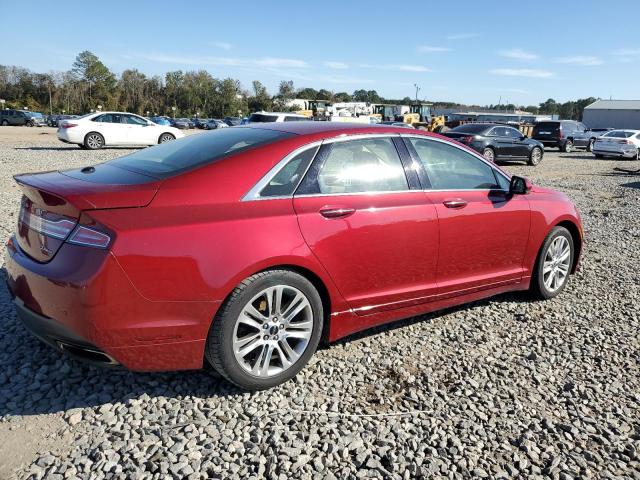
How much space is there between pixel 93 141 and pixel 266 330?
18.0 meters

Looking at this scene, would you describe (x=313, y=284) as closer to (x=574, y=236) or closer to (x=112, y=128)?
(x=574, y=236)

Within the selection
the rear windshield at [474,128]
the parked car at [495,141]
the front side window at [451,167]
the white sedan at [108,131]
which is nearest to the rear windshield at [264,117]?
the white sedan at [108,131]

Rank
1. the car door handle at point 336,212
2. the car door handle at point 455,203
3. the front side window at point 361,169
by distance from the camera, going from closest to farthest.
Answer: the car door handle at point 336,212, the front side window at point 361,169, the car door handle at point 455,203

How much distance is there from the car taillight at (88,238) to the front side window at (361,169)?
1.29m

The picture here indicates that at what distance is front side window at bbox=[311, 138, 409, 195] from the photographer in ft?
11.1

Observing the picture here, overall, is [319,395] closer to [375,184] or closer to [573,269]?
[375,184]

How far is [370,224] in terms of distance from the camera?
11.3 feet

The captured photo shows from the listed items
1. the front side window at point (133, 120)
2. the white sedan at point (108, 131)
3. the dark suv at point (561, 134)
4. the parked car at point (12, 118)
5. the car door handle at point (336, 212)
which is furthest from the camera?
the parked car at point (12, 118)

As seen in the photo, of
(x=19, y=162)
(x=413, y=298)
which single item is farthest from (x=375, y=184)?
(x=19, y=162)

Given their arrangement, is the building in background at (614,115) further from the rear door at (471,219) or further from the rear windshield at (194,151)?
the rear windshield at (194,151)

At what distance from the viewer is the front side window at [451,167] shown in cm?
396

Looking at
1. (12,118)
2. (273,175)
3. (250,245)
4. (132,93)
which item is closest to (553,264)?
(273,175)

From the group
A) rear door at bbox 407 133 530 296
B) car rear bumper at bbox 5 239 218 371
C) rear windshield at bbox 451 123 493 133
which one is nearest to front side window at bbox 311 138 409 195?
rear door at bbox 407 133 530 296

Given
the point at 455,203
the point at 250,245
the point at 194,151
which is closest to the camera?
the point at 250,245
